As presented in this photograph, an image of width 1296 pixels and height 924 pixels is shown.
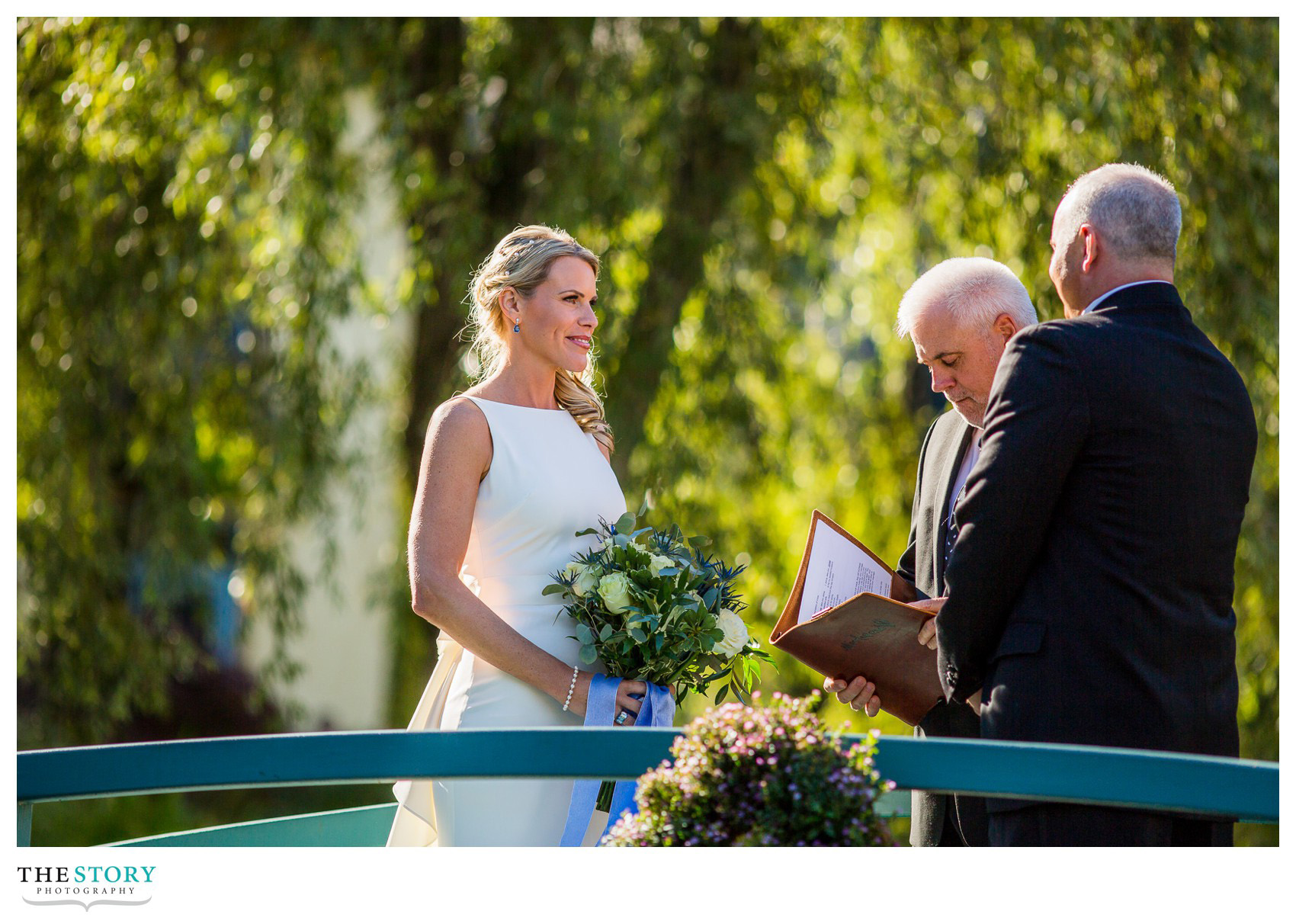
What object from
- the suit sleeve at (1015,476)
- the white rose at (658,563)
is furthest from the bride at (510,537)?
the suit sleeve at (1015,476)

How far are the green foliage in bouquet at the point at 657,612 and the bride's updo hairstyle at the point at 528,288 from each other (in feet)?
1.45

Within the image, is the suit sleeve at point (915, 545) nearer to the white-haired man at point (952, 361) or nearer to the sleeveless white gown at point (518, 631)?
the white-haired man at point (952, 361)

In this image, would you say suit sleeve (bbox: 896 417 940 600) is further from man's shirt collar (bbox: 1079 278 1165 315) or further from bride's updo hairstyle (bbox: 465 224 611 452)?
bride's updo hairstyle (bbox: 465 224 611 452)

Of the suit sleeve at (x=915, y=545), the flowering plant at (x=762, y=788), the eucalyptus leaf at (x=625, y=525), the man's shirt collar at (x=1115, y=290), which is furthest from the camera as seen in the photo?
the suit sleeve at (x=915, y=545)

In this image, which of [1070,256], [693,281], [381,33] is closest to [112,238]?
[381,33]

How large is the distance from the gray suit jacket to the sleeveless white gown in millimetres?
737

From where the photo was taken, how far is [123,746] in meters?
2.12

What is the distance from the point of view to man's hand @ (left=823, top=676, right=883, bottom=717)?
2650 millimetres

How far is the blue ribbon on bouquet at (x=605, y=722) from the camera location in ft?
8.65

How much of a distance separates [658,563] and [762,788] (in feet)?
2.85

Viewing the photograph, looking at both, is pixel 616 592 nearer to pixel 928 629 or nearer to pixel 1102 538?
pixel 928 629

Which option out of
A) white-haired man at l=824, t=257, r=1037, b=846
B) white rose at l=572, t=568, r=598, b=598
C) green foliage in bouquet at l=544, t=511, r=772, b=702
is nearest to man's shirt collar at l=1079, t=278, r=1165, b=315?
white-haired man at l=824, t=257, r=1037, b=846

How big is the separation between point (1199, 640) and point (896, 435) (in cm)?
487
